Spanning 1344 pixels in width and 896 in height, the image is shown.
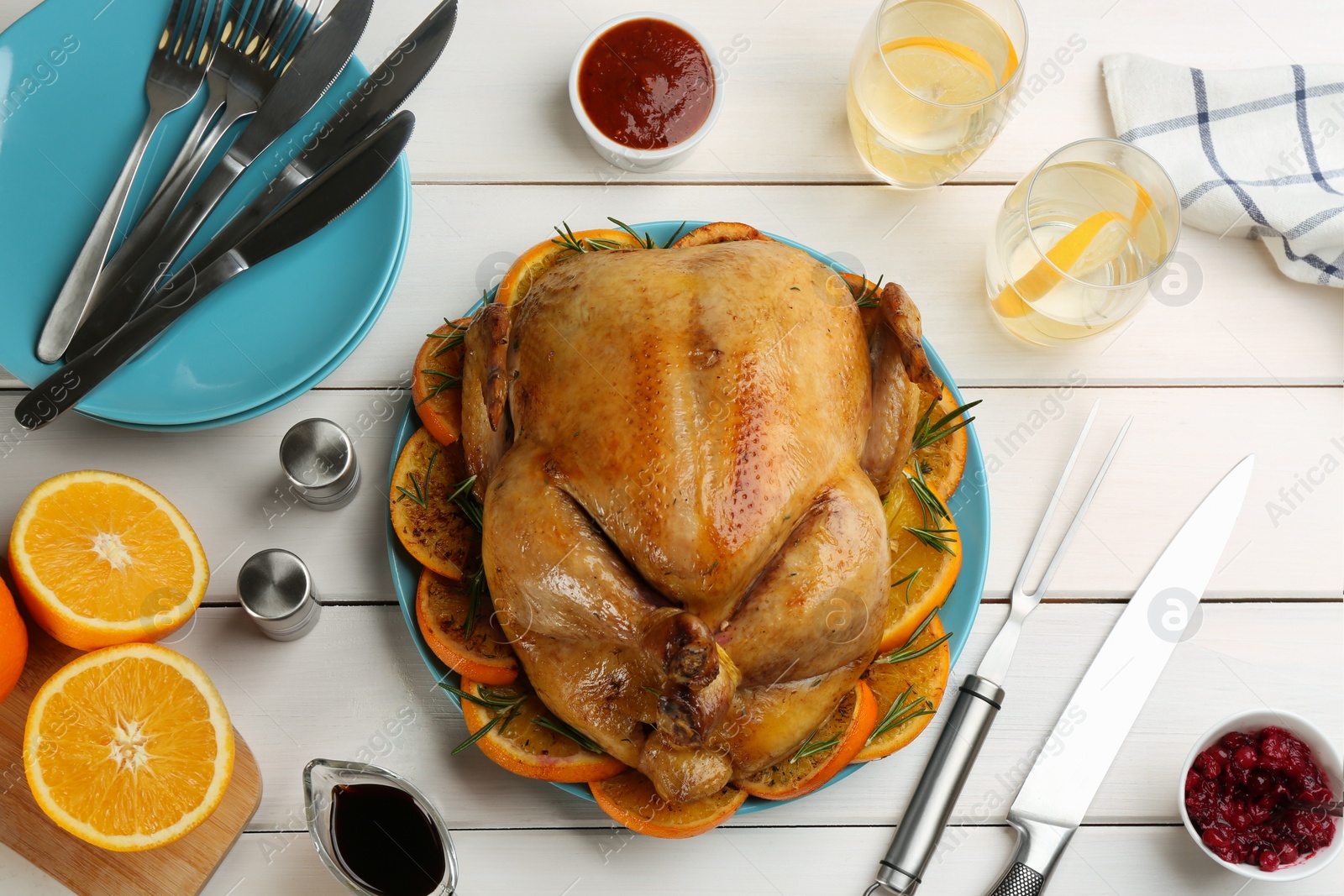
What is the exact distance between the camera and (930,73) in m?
2.10

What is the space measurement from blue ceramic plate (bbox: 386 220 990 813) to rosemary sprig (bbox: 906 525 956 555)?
0.31 ft

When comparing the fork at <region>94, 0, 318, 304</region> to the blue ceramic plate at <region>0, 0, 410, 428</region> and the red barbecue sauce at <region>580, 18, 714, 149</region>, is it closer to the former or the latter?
the blue ceramic plate at <region>0, 0, 410, 428</region>

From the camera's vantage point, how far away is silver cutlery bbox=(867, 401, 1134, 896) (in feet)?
6.28

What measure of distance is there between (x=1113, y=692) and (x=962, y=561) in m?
0.46

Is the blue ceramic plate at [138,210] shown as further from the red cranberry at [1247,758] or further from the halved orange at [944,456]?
the red cranberry at [1247,758]

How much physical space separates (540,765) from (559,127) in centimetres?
135

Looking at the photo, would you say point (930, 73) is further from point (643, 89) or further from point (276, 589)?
point (276, 589)

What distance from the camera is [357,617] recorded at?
78.7 inches

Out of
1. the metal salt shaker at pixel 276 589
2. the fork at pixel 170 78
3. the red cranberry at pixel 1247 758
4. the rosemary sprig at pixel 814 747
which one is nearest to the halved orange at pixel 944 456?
the rosemary sprig at pixel 814 747

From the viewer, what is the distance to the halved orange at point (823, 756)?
1676 mm

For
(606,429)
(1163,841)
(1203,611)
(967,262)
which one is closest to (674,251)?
(606,429)

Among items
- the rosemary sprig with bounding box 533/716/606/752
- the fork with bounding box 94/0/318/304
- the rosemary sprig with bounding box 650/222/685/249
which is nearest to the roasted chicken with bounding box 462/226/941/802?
the rosemary sprig with bounding box 533/716/606/752

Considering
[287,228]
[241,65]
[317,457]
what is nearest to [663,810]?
[317,457]

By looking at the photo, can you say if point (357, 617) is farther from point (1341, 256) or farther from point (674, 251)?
point (1341, 256)
